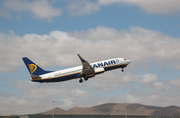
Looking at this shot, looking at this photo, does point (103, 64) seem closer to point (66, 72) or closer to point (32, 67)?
point (66, 72)

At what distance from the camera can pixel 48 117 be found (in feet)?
448

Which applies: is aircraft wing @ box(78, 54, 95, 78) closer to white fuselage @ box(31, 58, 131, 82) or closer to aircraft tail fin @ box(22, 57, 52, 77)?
white fuselage @ box(31, 58, 131, 82)

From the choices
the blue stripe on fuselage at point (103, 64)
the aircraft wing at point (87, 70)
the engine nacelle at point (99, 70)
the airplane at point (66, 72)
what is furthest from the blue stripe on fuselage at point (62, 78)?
the blue stripe on fuselage at point (103, 64)

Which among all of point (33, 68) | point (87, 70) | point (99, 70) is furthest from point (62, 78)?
point (99, 70)

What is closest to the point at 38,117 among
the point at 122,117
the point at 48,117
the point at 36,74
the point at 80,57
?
the point at 48,117

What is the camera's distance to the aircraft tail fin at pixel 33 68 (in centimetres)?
8669

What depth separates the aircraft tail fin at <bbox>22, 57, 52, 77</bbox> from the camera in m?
86.7

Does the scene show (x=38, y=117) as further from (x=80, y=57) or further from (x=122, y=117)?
(x=80, y=57)

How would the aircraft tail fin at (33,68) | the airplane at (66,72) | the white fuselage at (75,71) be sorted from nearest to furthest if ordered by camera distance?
the airplane at (66,72)
the white fuselage at (75,71)
the aircraft tail fin at (33,68)

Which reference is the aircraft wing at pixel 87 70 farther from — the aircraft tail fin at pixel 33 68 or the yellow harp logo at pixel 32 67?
the yellow harp logo at pixel 32 67

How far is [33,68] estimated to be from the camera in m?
87.2

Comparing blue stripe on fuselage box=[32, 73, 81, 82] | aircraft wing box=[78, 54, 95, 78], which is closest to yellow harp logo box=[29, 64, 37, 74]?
blue stripe on fuselage box=[32, 73, 81, 82]

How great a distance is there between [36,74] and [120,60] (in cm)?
3527

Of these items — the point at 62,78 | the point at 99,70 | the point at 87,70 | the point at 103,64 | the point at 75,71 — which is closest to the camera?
the point at 62,78
